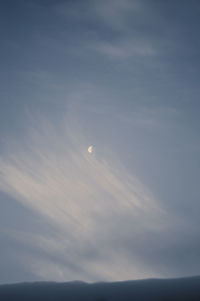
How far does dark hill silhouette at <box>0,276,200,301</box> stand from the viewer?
1293 inches

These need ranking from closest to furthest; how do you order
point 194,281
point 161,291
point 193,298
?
point 193,298, point 161,291, point 194,281

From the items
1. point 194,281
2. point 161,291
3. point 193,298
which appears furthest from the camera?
point 194,281

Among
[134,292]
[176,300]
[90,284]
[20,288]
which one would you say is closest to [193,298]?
[176,300]

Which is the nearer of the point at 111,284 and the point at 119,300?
the point at 119,300

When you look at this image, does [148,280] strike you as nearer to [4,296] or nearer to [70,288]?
[70,288]

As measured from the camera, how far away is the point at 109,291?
3462 centimetres

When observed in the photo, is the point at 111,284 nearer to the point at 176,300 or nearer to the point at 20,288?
the point at 176,300

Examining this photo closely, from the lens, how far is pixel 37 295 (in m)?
34.9

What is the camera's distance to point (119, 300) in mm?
32625

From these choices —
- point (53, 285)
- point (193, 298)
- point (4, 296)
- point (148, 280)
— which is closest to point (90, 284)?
point (53, 285)

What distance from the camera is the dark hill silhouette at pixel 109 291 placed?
32.8 meters

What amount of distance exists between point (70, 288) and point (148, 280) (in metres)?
11.4

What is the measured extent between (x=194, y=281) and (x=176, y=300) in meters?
6.40

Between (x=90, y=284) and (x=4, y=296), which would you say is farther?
(x=90, y=284)
